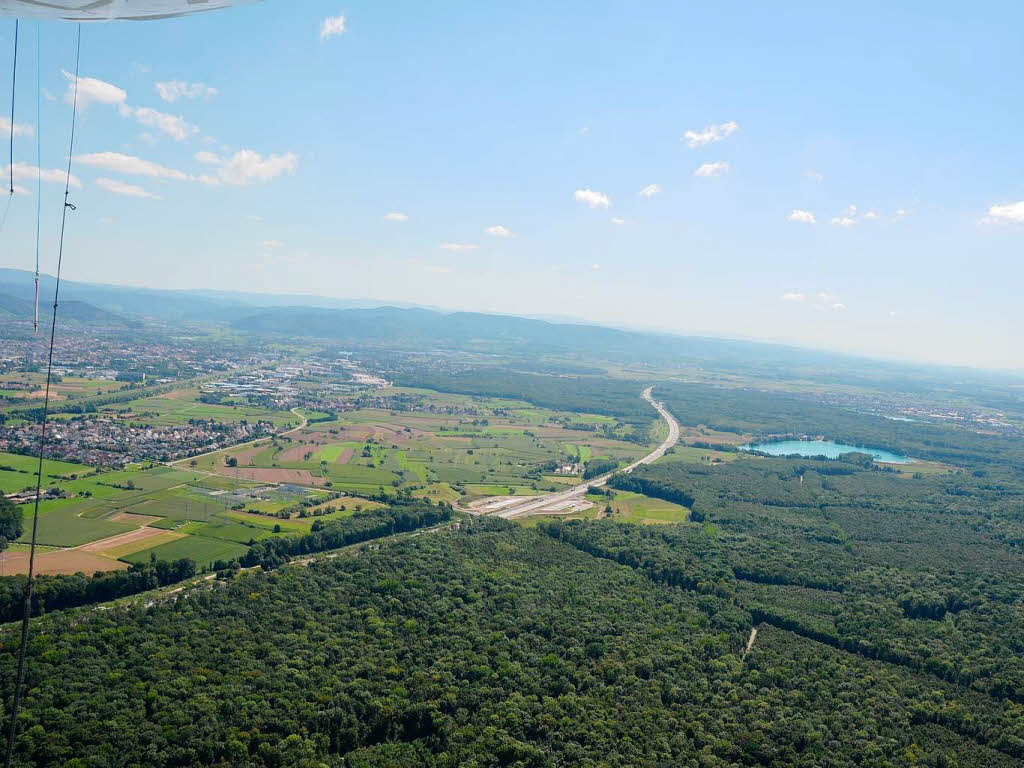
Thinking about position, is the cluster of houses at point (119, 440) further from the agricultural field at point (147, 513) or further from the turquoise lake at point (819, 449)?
the turquoise lake at point (819, 449)

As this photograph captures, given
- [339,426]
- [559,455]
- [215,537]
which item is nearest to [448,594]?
[215,537]

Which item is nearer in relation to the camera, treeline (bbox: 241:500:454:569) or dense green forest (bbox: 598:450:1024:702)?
dense green forest (bbox: 598:450:1024:702)

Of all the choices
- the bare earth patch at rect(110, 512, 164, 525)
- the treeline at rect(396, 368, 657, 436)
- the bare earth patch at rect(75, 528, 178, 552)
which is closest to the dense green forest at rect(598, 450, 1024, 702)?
the bare earth patch at rect(75, 528, 178, 552)

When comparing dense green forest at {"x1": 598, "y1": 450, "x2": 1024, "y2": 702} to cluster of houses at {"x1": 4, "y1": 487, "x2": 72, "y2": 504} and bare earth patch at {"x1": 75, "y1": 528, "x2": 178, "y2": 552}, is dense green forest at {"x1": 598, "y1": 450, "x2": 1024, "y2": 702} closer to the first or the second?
→ bare earth patch at {"x1": 75, "y1": 528, "x2": 178, "y2": 552}

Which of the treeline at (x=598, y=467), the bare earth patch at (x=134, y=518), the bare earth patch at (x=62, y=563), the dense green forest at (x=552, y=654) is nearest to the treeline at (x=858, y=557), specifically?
the dense green forest at (x=552, y=654)

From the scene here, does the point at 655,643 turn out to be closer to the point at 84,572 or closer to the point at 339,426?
the point at 84,572
